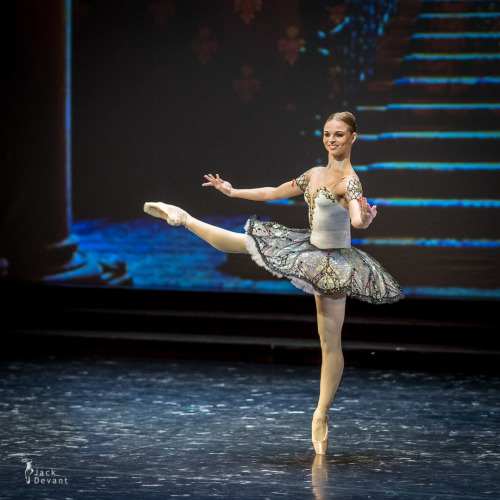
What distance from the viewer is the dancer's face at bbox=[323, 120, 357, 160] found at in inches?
138

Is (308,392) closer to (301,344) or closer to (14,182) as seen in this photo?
(301,344)

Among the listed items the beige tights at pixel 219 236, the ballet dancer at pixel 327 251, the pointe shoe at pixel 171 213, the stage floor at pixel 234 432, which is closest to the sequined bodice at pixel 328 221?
the ballet dancer at pixel 327 251

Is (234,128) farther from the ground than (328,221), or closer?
farther from the ground

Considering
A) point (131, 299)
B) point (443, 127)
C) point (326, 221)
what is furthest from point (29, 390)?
point (443, 127)

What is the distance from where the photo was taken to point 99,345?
6.04 meters

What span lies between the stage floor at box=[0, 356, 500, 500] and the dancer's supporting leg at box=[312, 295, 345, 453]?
12cm

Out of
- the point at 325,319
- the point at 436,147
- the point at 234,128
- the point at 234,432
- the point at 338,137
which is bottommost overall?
the point at 234,432

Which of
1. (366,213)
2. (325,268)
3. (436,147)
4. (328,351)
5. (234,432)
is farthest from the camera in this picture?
(436,147)

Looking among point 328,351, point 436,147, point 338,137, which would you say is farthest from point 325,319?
point 436,147

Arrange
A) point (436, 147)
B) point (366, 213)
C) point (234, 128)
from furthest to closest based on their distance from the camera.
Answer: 1. point (234, 128)
2. point (436, 147)
3. point (366, 213)

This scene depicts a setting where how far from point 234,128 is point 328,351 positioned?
3.30 meters

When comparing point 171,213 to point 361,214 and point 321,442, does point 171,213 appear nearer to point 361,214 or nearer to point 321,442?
point 361,214

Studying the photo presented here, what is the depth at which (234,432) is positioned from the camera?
394cm

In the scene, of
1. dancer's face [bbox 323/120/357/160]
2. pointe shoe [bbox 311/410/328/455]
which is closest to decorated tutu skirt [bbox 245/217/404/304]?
dancer's face [bbox 323/120/357/160]
